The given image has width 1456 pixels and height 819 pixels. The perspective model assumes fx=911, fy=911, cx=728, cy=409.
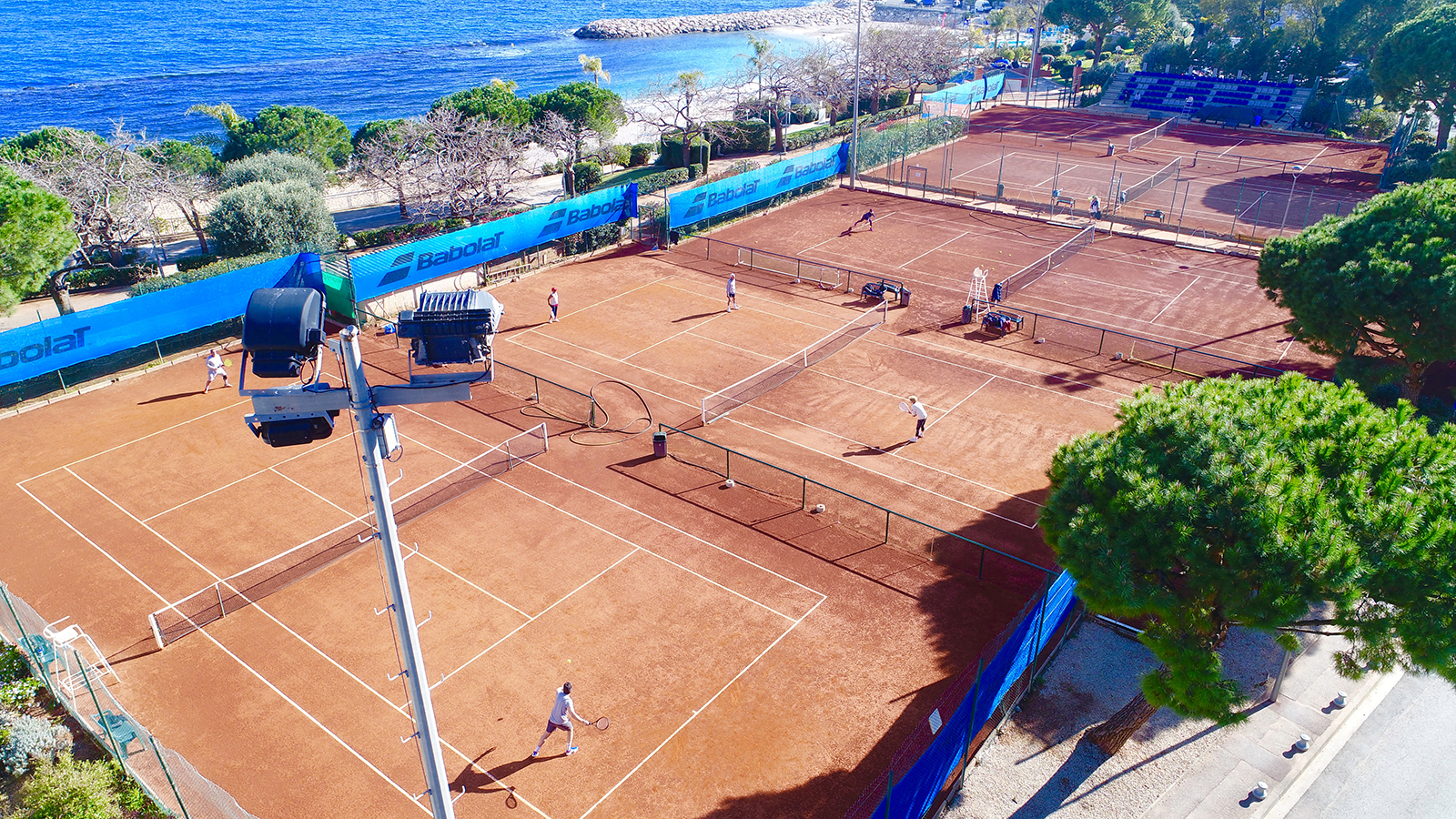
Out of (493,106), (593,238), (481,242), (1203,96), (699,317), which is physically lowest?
(699,317)

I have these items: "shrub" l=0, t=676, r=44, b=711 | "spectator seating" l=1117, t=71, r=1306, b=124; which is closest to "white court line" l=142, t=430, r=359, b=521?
"shrub" l=0, t=676, r=44, b=711

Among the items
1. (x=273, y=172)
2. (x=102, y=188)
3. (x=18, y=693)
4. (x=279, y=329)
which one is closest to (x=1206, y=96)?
(x=273, y=172)

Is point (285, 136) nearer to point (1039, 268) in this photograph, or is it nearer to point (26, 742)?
point (1039, 268)

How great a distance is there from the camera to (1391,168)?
54125 mm

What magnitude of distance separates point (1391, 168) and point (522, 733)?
60.3 metres

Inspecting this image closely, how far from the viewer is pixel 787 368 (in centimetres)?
3319

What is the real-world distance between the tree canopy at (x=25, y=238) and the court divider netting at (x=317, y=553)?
726 inches

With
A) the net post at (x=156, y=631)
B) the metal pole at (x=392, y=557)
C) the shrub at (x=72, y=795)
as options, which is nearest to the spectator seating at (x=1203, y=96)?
the net post at (x=156, y=631)

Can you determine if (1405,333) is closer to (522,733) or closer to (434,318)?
(522,733)

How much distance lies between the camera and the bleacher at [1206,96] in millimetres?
77125

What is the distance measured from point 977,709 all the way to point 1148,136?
67430 mm

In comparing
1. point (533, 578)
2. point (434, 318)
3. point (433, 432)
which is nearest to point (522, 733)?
point (533, 578)

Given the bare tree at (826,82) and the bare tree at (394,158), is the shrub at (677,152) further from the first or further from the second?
the bare tree at (394,158)

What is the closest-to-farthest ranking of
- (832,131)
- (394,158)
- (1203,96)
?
(394,158) < (832,131) < (1203,96)
